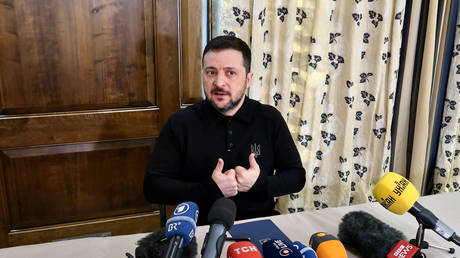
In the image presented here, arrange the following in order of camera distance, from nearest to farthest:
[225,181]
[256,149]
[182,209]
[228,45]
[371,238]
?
[182,209], [371,238], [225,181], [228,45], [256,149]

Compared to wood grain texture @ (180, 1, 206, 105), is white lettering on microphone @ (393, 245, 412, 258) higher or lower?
lower

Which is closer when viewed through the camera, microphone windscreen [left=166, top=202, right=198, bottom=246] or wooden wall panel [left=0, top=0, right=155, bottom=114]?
microphone windscreen [left=166, top=202, right=198, bottom=246]

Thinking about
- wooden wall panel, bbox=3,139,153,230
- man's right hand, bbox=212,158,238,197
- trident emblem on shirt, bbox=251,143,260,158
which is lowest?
wooden wall panel, bbox=3,139,153,230

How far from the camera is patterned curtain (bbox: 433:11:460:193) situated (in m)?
2.67

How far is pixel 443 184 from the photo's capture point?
9.32ft

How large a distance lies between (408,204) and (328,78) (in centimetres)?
159

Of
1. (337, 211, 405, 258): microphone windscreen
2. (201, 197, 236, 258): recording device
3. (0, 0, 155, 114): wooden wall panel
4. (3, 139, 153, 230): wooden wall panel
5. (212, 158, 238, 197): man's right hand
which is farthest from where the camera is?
(3, 139, 153, 230): wooden wall panel

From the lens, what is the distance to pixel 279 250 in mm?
804

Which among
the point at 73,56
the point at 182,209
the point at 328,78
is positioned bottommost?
the point at 182,209

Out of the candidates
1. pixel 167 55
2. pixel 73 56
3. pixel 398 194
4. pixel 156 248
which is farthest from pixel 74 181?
pixel 398 194

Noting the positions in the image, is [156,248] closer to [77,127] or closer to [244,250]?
[244,250]

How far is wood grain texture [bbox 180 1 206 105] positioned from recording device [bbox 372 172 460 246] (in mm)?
1336

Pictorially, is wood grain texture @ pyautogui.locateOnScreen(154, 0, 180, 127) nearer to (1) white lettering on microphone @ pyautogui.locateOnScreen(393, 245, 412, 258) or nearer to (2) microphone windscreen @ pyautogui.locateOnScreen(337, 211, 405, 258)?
(2) microphone windscreen @ pyautogui.locateOnScreen(337, 211, 405, 258)

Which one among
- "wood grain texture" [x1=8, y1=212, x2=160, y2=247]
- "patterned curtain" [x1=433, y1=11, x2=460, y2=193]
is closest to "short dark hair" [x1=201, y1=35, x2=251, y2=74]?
"wood grain texture" [x1=8, y1=212, x2=160, y2=247]
